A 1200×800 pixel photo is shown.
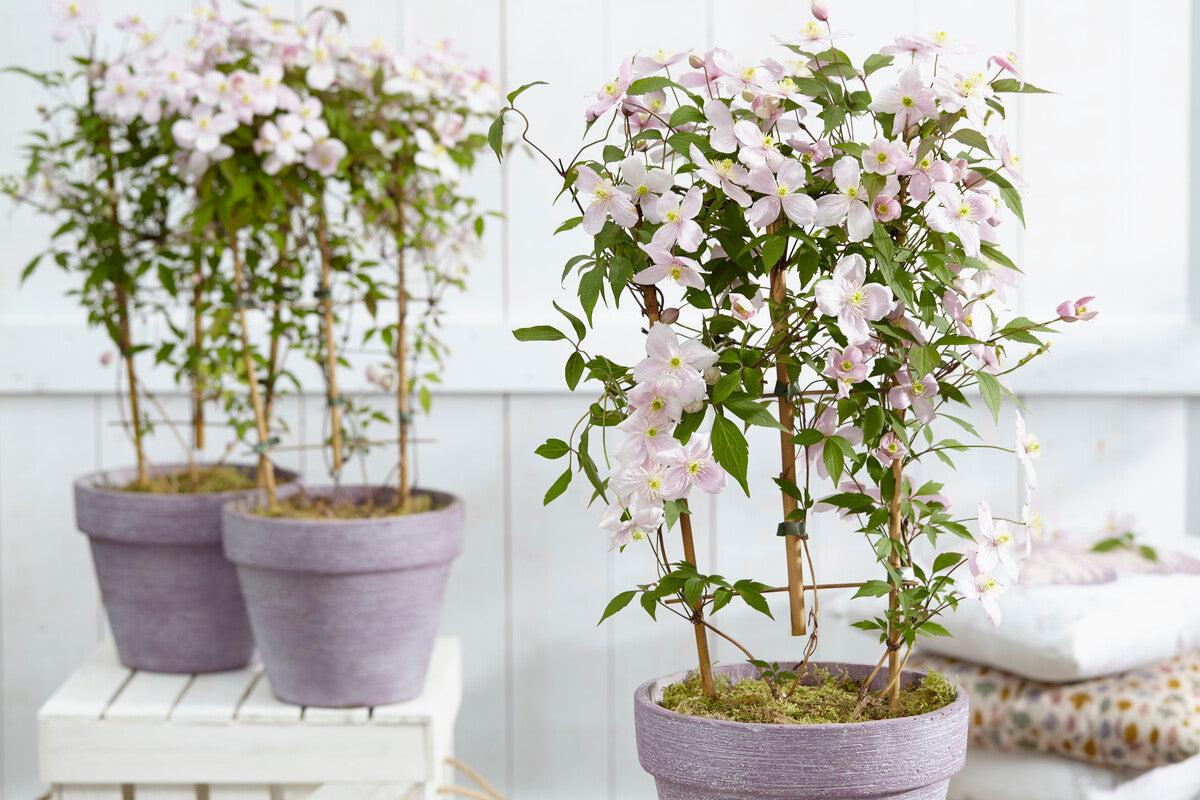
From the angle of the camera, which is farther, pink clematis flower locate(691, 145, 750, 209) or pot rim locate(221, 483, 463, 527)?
pot rim locate(221, 483, 463, 527)

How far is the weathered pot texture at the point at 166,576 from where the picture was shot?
1.30 meters

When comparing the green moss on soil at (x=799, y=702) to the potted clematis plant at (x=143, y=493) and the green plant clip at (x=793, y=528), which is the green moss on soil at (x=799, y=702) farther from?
the potted clematis plant at (x=143, y=493)

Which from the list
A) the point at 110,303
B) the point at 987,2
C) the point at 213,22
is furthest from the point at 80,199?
the point at 987,2

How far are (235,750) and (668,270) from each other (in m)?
0.84

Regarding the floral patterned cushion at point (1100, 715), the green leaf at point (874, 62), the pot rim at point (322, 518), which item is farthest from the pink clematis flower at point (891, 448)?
the pot rim at point (322, 518)

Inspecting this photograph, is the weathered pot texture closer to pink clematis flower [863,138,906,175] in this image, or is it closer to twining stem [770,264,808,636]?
twining stem [770,264,808,636]

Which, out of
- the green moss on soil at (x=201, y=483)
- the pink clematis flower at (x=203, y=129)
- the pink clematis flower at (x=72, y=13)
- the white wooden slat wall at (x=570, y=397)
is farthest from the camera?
the white wooden slat wall at (x=570, y=397)

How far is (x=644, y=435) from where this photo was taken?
64 centimetres

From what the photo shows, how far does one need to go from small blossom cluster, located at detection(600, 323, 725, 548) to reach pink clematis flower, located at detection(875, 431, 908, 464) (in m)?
0.13

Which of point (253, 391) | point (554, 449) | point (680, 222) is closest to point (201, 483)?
point (253, 391)

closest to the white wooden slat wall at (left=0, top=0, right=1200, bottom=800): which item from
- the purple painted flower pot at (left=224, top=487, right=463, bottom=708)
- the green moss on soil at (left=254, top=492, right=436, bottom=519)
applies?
the green moss on soil at (left=254, top=492, right=436, bottom=519)

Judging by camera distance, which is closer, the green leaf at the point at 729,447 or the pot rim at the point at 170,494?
the green leaf at the point at 729,447

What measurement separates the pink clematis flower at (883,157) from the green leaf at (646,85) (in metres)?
0.12

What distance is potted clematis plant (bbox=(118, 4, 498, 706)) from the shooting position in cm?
117
